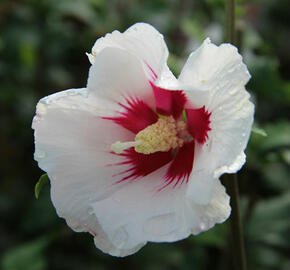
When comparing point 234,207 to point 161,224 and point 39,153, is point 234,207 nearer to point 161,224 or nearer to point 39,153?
point 161,224

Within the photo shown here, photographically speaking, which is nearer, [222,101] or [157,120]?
[222,101]

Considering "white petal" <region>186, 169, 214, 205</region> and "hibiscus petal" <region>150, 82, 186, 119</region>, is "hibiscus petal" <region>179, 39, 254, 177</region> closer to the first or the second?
"white petal" <region>186, 169, 214, 205</region>

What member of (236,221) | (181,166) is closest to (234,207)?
(236,221)

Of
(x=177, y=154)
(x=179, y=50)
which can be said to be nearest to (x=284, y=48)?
(x=179, y=50)

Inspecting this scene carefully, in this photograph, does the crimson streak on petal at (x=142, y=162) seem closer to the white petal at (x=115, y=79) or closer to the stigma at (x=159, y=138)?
the stigma at (x=159, y=138)

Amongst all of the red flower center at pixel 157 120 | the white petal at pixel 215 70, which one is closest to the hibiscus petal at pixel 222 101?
the white petal at pixel 215 70

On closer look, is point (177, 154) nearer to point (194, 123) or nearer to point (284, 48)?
point (194, 123)

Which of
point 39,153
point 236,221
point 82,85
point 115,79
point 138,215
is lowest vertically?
point 82,85

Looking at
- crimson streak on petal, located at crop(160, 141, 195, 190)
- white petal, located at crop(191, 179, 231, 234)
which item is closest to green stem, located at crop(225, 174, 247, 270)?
crimson streak on petal, located at crop(160, 141, 195, 190)
